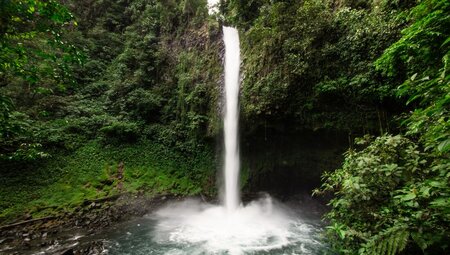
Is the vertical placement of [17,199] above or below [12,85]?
below

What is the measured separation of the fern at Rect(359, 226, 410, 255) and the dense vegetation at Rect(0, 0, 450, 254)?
2 cm

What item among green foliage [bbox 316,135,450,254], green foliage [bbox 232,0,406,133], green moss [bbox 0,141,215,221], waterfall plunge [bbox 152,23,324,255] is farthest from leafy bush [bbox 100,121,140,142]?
green foliage [bbox 316,135,450,254]

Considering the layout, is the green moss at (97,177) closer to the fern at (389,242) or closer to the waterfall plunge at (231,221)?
the waterfall plunge at (231,221)

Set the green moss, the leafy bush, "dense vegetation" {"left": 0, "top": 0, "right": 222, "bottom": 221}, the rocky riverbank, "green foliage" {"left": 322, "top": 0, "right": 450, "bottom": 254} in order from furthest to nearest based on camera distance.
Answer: the leafy bush, "dense vegetation" {"left": 0, "top": 0, "right": 222, "bottom": 221}, the green moss, the rocky riverbank, "green foliage" {"left": 322, "top": 0, "right": 450, "bottom": 254}

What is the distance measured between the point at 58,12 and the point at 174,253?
6.27 m

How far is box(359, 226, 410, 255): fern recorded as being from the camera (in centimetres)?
254

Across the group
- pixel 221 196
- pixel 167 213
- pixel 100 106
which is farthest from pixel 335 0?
pixel 100 106

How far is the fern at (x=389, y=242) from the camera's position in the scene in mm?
2543

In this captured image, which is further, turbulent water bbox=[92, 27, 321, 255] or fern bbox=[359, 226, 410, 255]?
turbulent water bbox=[92, 27, 321, 255]

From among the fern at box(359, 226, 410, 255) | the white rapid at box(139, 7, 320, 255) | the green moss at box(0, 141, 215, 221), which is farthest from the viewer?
the green moss at box(0, 141, 215, 221)

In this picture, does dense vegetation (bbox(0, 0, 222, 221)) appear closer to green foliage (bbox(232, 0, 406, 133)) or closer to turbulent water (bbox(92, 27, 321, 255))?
turbulent water (bbox(92, 27, 321, 255))

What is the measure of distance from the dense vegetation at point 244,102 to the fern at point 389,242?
19 mm

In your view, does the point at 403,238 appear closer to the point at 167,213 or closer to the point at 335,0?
the point at 335,0

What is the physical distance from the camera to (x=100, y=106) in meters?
14.8
